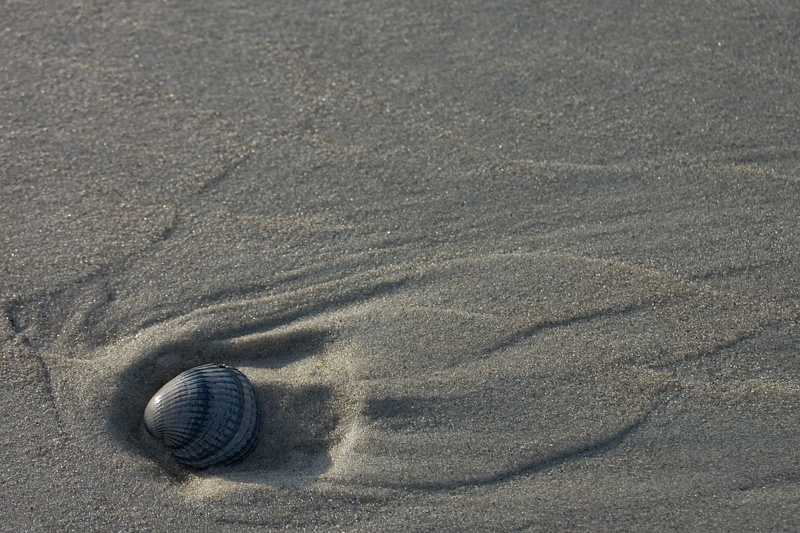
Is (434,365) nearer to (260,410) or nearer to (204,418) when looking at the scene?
(260,410)

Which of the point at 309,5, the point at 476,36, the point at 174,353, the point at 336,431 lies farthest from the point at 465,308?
the point at 309,5

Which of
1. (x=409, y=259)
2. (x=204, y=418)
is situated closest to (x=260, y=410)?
(x=204, y=418)

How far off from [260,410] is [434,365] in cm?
62

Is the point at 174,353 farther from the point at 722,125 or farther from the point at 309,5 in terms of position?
the point at 722,125

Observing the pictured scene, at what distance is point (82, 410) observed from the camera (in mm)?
2396

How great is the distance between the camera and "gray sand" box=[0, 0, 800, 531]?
2285 millimetres

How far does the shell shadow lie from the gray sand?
1 cm

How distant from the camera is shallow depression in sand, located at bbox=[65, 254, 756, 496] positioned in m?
2.32

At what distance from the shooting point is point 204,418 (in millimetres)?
2289

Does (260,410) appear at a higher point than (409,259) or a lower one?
lower

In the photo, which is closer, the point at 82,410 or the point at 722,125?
the point at 82,410

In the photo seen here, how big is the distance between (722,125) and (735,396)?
3.78 feet

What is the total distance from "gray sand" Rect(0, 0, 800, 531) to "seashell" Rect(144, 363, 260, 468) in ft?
0.27

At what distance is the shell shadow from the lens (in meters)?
2.36
